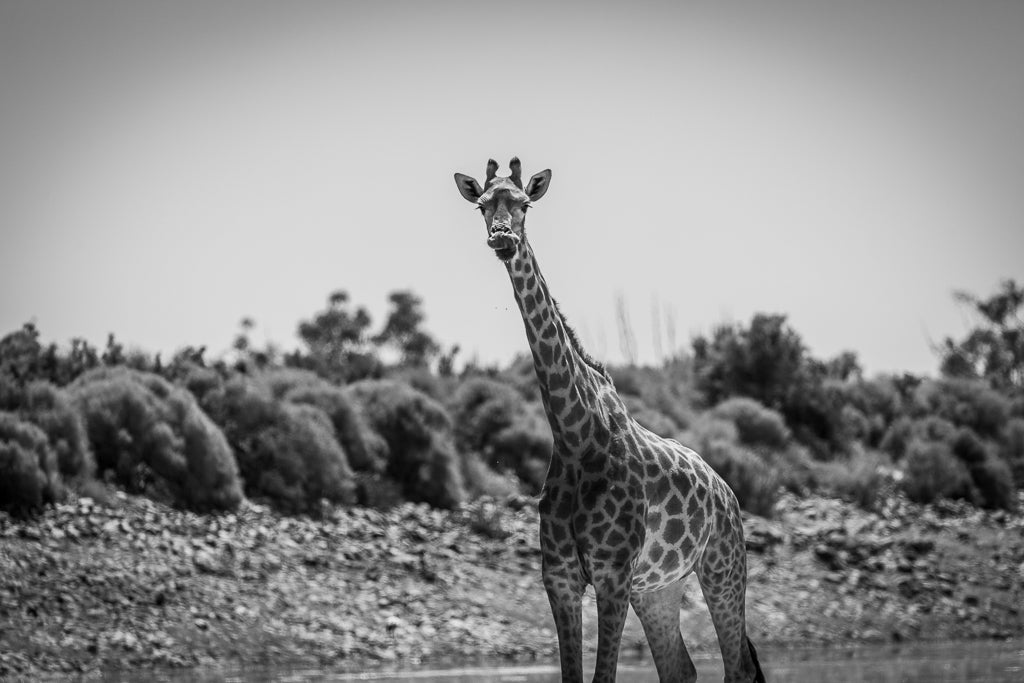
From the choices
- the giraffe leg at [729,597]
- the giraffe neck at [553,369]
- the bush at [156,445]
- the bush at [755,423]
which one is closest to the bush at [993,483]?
the bush at [755,423]

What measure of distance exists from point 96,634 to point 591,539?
8.77m

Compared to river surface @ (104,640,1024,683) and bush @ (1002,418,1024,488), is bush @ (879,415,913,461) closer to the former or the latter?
bush @ (1002,418,1024,488)

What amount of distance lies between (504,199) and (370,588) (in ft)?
35.2

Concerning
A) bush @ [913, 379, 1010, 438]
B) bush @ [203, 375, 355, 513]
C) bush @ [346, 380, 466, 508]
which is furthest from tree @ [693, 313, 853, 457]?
bush @ [203, 375, 355, 513]

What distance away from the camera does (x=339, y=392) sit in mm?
25844

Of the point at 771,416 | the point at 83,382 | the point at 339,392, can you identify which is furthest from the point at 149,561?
the point at 771,416

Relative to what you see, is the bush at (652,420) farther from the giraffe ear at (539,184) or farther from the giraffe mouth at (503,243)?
the giraffe mouth at (503,243)

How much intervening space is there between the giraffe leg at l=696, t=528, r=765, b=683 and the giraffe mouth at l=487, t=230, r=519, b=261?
3282mm

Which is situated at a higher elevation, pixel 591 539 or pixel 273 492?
pixel 273 492

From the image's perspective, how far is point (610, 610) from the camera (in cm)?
962

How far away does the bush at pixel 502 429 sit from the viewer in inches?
1043

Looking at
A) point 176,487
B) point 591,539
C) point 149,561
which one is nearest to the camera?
point 591,539

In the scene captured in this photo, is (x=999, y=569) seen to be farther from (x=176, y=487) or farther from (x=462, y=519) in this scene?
(x=176, y=487)

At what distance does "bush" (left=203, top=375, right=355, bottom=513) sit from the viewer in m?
22.3
